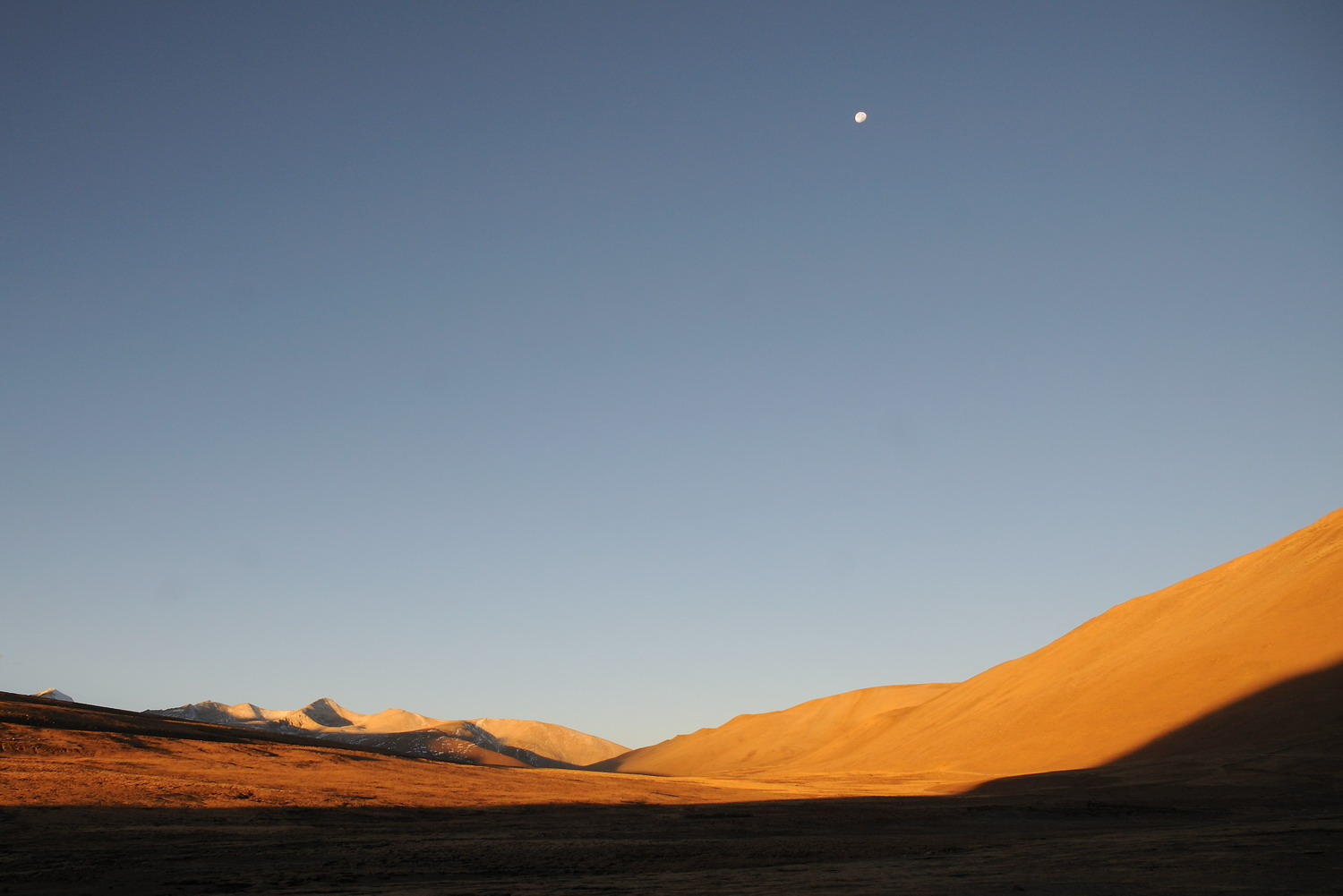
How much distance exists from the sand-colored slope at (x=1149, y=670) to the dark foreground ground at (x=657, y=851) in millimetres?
21637

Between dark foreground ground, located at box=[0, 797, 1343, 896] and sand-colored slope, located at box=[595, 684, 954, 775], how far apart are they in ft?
261

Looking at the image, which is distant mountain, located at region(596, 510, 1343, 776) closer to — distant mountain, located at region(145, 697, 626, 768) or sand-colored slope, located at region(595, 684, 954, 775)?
sand-colored slope, located at region(595, 684, 954, 775)

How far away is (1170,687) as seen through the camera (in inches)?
1833

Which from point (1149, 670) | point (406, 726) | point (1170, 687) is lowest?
point (406, 726)

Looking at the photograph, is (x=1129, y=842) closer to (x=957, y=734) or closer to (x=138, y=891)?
(x=138, y=891)

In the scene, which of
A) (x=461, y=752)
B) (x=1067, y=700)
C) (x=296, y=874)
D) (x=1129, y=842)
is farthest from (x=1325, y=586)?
(x=461, y=752)

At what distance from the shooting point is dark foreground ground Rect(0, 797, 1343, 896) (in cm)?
1167

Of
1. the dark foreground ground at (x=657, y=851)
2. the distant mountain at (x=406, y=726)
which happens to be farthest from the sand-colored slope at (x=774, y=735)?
the dark foreground ground at (x=657, y=851)

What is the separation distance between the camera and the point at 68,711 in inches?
1455

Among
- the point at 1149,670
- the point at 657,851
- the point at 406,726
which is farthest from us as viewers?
the point at 406,726

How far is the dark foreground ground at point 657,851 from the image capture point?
38.3 ft

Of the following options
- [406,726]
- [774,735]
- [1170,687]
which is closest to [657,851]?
[1170,687]

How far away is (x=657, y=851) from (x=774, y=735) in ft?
339

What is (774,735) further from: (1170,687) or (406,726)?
(406,726)
